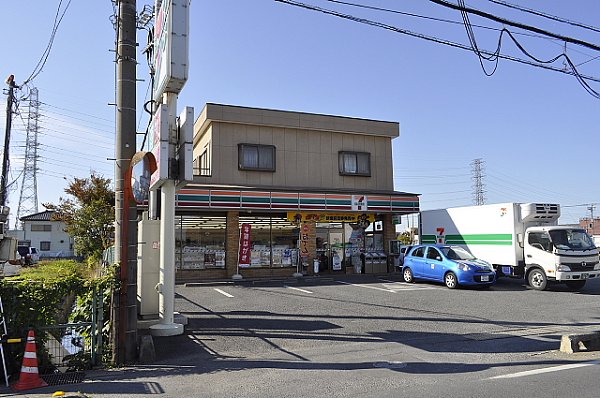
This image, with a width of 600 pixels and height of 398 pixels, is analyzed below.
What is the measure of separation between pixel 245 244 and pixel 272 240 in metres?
1.60

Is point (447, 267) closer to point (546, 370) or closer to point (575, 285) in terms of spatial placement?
point (575, 285)

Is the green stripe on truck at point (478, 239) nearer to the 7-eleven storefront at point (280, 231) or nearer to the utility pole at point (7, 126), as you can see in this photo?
the 7-eleven storefront at point (280, 231)

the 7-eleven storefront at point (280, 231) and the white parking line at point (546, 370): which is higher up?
the 7-eleven storefront at point (280, 231)

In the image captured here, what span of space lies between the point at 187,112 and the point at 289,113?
44.9 feet

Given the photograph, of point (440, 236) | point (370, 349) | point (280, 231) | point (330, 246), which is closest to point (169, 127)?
point (370, 349)

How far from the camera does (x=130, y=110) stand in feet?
29.1

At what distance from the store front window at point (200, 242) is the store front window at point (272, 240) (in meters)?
1.25

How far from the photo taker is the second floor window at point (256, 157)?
→ 21.7 meters

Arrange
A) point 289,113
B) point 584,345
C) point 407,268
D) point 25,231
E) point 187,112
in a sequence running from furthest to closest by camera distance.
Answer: point 25,231
point 289,113
point 407,268
point 187,112
point 584,345

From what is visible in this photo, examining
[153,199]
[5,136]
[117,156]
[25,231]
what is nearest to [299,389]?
[117,156]

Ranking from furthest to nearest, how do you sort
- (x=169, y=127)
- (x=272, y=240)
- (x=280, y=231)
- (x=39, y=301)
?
1. (x=280, y=231)
2. (x=272, y=240)
3. (x=169, y=127)
4. (x=39, y=301)

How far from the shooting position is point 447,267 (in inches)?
675

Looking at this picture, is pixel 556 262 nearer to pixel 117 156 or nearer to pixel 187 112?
pixel 187 112

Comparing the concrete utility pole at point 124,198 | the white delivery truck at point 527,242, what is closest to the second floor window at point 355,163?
the white delivery truck at point 527,242
